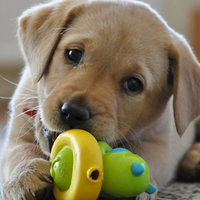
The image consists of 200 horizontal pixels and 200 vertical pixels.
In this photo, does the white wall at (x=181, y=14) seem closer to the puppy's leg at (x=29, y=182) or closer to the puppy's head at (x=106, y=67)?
the puppy's head at (x=106, y=67)

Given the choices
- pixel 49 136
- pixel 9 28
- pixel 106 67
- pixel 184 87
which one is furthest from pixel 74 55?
pixel 9 28

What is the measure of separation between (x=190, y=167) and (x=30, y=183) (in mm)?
1679

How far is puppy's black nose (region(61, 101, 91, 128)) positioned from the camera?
6.59 ft

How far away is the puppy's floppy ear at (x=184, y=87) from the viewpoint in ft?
8.66

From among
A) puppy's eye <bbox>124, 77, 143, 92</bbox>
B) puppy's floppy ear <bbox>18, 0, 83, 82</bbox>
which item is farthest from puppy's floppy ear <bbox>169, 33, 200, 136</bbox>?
puppy's floppy ear <bbox>18, 0, 83, 82</bbox>

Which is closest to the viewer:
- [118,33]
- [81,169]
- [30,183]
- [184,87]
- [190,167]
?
[81,169]

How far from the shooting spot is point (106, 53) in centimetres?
238

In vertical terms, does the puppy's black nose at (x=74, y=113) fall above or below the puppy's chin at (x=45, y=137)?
above

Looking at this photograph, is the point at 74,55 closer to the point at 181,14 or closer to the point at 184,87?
the point at 184,87

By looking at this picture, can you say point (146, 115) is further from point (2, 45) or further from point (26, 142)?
point (2, 45)

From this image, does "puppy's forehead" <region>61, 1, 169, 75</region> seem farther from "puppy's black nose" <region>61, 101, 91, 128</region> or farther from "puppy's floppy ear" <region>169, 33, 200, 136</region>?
"puppy's black nose" <region>61, 101, 91, 128</region>

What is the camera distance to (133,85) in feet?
8.11

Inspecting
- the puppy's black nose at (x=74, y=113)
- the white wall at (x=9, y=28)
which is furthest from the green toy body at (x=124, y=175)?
the white wall at (x=9, y=28)

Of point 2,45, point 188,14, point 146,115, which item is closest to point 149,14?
point 146,115
